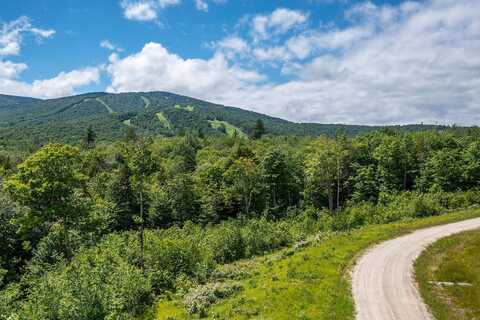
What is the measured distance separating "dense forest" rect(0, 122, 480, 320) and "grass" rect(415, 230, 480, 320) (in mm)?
10463

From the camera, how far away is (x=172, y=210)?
5838 centimetres

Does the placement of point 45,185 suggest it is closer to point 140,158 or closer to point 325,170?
point 140,158

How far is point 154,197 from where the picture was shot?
58.7 m

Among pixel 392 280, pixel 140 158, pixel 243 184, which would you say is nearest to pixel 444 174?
pixel 243 184

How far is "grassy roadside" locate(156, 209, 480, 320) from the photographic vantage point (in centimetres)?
1639

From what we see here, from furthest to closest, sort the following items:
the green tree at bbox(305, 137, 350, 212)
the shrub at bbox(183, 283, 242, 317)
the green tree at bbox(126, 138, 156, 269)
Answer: the green tree at bbox(305, 137, 350, 212)
the green tree at bbox(126, 138, 156, 269)
the shrub at bbox(183, 283, 242, 317)

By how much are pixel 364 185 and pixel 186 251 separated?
138ft

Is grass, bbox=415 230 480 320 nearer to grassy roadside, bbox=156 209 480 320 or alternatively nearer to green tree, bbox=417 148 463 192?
grassy roadside, bbox=156 209 480 320

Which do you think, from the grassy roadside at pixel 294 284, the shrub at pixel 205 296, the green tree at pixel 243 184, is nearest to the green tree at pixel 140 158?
the shrub at pixel 205 296

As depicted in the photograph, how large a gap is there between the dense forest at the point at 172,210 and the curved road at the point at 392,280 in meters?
7.55

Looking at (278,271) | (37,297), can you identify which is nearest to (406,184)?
(278,271)

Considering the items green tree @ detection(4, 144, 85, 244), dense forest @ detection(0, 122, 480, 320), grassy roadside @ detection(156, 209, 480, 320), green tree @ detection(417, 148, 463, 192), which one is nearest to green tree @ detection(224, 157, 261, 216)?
dense forest @ detection(0, 122, 480, 320)

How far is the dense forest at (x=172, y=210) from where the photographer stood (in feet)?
65.3

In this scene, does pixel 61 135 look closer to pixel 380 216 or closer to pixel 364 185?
pixel 364 185
